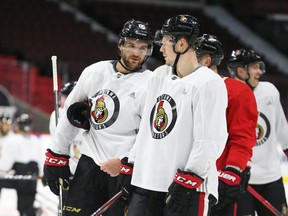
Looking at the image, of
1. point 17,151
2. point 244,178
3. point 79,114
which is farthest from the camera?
point 17,151

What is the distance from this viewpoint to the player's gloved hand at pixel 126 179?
3223mm

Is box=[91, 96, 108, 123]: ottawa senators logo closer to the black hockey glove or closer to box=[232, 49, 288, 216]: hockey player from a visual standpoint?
the black hockey glove

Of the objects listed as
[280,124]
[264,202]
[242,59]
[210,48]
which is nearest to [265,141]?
[280,124]

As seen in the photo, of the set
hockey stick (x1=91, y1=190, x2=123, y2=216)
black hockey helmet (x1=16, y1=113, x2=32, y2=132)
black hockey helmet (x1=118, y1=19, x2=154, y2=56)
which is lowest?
hockey stick (x1=91, y1=190, x2=123, y2=216)

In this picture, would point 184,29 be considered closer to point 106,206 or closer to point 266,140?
point 106,206

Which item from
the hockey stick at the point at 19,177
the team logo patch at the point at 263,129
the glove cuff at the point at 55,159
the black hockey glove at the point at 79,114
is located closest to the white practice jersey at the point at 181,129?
the black hockey glove at the point at 79,114

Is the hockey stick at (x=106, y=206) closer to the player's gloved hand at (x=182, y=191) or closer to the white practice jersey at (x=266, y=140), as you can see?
the player's gloved hand at (x=182, y=191)

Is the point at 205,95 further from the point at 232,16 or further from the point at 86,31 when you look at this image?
the point at 232,16

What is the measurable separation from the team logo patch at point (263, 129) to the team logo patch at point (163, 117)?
154 cm

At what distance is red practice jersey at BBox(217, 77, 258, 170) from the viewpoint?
3.55m

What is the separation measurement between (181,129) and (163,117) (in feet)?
0.30

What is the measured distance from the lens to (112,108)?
11.8ft

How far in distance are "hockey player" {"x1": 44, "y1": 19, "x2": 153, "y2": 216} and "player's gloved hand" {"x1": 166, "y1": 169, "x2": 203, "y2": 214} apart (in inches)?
27.7

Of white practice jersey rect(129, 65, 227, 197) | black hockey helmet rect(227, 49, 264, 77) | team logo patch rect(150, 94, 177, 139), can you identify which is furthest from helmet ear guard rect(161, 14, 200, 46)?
black hockey helmet rect(227, 49, 264, 77)
